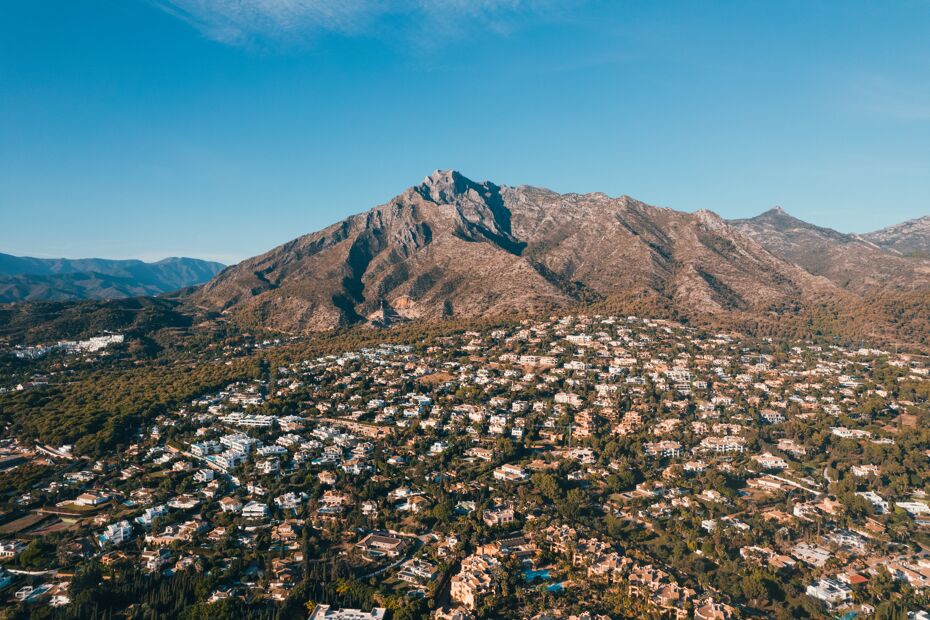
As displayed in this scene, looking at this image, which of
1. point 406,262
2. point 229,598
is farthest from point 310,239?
point 229,598

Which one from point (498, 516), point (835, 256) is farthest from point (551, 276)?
point (498, 516)

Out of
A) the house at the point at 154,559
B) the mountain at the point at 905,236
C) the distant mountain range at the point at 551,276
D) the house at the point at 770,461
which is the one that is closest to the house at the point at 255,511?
the house at the point at 154,559

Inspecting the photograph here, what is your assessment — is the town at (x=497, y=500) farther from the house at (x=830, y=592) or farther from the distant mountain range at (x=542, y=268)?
the distant mountain range at (x=542, y=268)

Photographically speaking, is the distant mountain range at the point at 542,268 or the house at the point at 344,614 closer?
the house at the point at 344,614

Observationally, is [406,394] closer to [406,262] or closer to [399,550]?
[399,550]

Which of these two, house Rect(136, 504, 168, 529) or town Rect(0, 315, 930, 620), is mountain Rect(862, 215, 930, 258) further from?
house Rect(136, 504, 168, 529)

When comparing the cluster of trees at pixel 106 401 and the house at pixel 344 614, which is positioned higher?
the cluster of trees at pixel 106 401

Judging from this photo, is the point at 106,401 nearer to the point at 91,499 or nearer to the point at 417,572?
the point at 91,499
